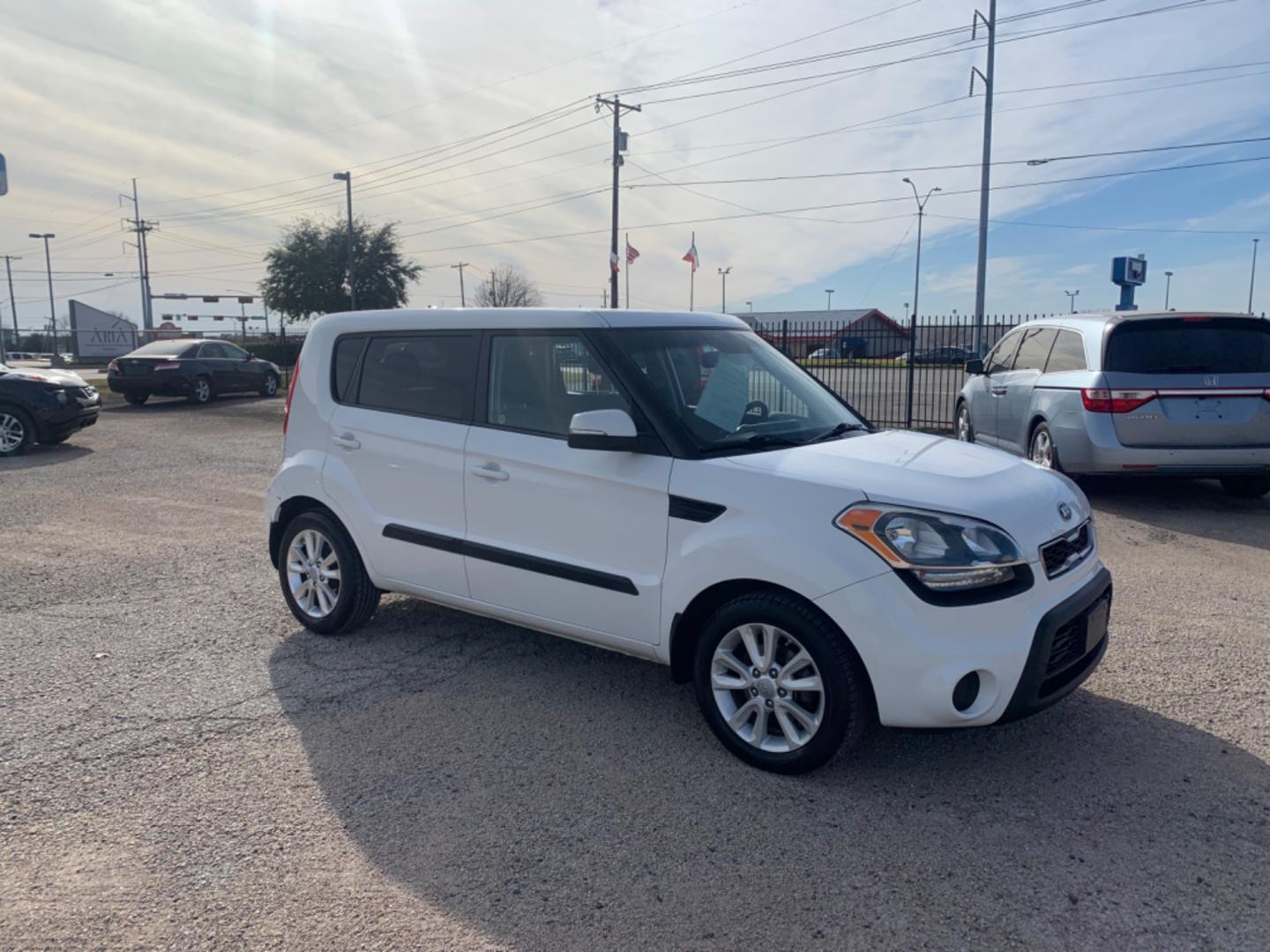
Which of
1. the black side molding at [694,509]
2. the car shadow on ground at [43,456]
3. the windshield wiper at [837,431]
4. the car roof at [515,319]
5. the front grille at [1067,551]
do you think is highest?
the car roof at [515,319]

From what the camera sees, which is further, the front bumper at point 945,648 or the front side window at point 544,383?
the front side window at point 544,383

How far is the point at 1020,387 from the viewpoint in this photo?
9.63 meters

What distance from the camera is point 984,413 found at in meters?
10.7

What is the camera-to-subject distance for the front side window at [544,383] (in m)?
4.17

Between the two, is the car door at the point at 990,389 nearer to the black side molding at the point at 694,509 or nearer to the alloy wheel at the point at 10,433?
the black side molding at the point at 694,509

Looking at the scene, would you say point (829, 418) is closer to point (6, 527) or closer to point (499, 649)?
point (499, 649)

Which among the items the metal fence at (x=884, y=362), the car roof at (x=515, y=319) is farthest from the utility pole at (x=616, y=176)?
the car roof at (x=515, y=319)

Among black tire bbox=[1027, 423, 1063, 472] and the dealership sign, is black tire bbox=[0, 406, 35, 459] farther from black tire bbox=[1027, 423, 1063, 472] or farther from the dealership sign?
the dealership sign

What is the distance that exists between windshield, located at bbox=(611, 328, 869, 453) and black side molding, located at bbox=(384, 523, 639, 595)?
69 centimetres

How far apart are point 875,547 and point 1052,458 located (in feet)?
20.8

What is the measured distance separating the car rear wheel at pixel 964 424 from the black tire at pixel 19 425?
40.8 feet

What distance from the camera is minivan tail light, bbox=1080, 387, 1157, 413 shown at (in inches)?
317

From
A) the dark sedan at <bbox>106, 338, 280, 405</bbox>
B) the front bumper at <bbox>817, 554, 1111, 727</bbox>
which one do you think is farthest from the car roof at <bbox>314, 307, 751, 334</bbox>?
the dark sedan at <bbox>106, 338, 280, 405</bbox>

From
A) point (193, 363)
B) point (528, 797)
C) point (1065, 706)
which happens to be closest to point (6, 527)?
point (528, 797)
